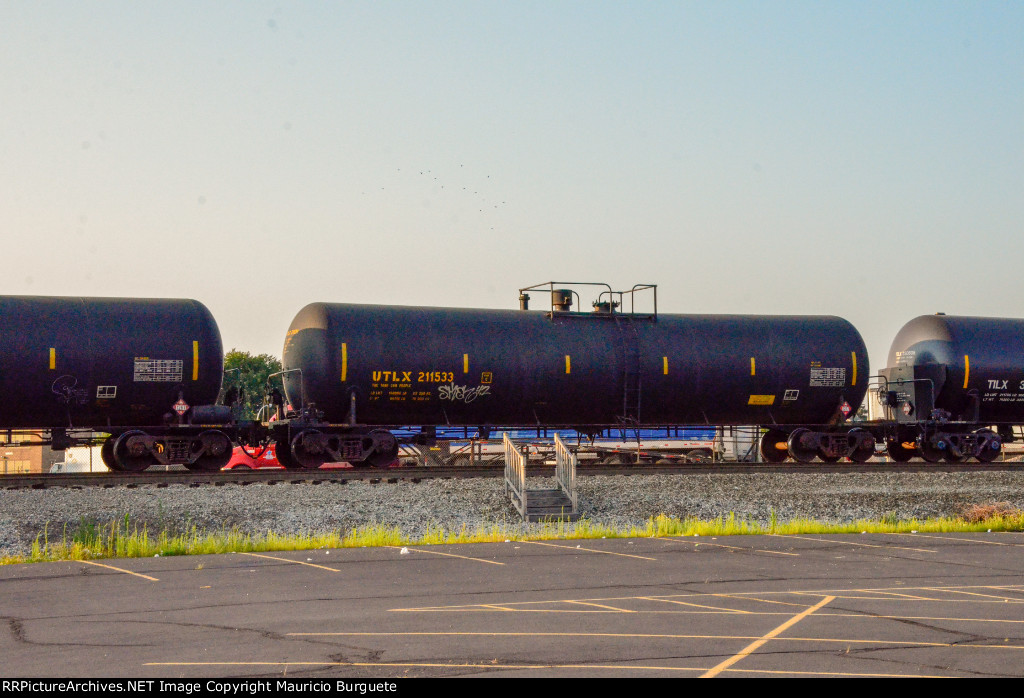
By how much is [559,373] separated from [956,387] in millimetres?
10715

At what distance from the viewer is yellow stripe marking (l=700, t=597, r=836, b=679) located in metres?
7.04

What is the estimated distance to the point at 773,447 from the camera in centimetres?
2645

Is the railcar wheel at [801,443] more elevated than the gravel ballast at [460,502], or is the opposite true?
the railcar wheel at [801,443]

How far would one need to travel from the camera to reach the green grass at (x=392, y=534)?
14016mm

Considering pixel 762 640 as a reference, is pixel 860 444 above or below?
above

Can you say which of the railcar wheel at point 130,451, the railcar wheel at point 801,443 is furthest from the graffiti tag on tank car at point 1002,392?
the railcar wheel at point 130,451

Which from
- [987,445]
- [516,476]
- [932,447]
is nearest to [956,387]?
[932,447]

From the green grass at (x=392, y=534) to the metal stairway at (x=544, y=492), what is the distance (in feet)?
2.08

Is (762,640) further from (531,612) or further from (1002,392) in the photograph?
(1002,392)

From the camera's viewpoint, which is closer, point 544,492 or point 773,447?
point 544,492

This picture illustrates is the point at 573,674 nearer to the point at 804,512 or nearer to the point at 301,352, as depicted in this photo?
the point at 804,512

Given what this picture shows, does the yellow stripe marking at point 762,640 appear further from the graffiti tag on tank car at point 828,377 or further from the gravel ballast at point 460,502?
the graffiti tag on tank car at point 828,377
